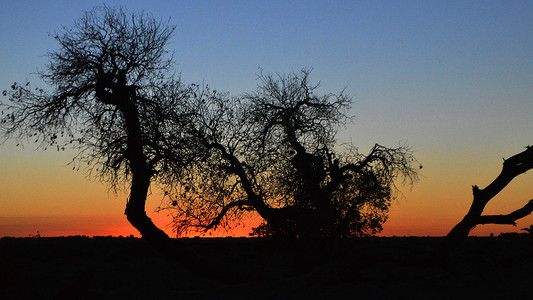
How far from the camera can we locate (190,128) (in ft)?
68.0

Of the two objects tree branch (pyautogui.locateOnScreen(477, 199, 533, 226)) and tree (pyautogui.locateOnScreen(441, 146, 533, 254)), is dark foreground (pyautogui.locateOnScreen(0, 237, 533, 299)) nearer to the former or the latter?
tree (pyautogui.locateOnScreen(441, 146, 533, 254))

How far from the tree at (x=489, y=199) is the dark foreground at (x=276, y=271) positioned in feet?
3.14

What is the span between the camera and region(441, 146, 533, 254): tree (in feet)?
51.3

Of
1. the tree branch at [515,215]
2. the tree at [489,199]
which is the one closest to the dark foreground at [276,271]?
the tree at [489,199]

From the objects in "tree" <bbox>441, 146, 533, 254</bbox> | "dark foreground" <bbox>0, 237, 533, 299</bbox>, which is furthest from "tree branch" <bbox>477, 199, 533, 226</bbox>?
"dark foreground" <bbox>0, 237, 533, 299</bbox>

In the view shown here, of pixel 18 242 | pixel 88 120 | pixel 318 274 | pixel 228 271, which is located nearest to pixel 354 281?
pixel 318 274

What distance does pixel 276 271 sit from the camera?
23.9 metres

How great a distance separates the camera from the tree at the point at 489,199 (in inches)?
616

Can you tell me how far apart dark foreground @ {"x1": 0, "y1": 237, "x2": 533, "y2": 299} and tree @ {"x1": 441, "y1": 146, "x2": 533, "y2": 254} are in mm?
956

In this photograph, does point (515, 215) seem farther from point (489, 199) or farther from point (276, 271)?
point (276, 271)

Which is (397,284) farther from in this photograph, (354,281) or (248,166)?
(248,166)

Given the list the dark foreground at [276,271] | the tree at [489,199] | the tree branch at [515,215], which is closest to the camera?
the dark foreground at [276,271]

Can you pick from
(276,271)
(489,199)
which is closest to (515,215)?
(489,199)

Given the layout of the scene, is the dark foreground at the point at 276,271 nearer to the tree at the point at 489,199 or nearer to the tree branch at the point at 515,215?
the tree at the point at 489,199
